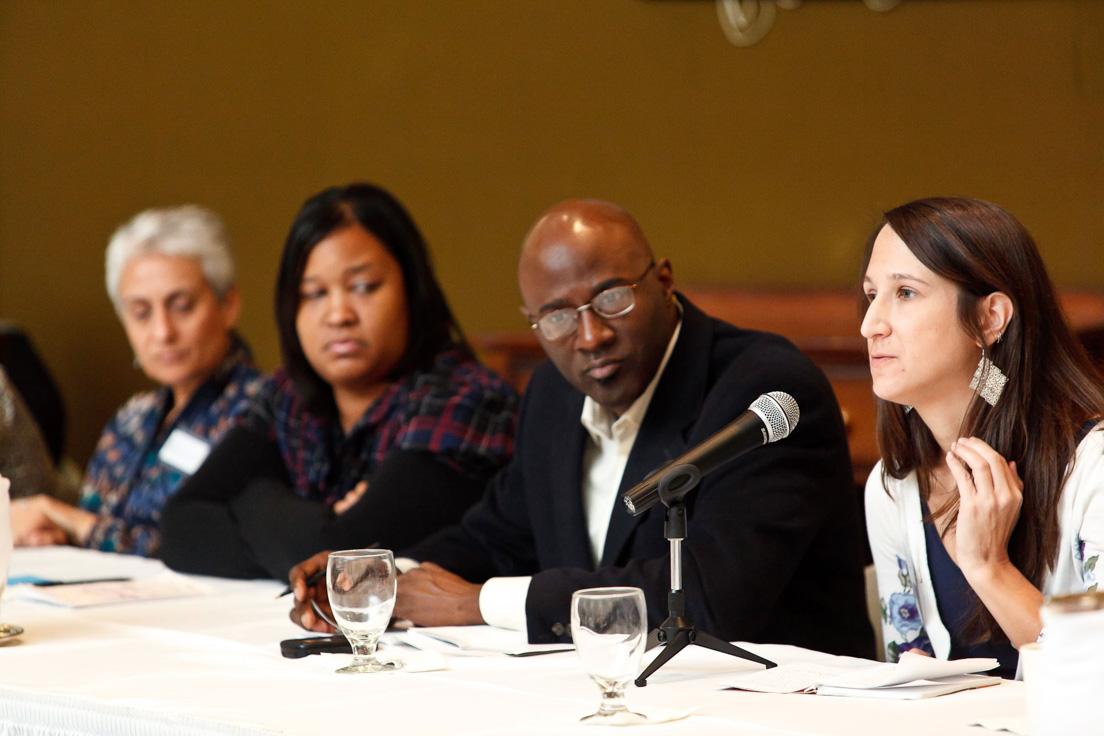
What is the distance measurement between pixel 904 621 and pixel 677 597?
1.70 feet

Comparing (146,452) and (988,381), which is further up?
(988,381)

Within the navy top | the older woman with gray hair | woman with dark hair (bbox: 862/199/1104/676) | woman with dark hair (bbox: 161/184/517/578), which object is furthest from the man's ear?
the older woman with gray hair

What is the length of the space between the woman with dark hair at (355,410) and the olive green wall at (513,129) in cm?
282

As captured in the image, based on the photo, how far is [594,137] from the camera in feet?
19.0

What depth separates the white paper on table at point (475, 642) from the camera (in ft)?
5.71

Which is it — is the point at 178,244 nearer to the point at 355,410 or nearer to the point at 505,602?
the point at 355,410

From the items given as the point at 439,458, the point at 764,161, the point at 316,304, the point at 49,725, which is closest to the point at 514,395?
the point at 439,458

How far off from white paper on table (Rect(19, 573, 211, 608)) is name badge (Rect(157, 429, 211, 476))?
2.72ft

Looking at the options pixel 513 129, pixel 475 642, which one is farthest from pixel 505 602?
pixel 513 129

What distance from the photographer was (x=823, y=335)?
205 inches

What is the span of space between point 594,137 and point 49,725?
462cm

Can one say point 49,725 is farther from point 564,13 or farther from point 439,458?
point 564,13

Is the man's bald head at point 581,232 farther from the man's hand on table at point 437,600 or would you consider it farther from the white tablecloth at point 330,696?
the white tablecloth at point 330,696

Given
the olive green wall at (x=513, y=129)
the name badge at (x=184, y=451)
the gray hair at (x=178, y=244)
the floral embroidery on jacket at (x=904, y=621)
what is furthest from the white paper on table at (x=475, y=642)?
the olive green wall at (x=513, y=129)
